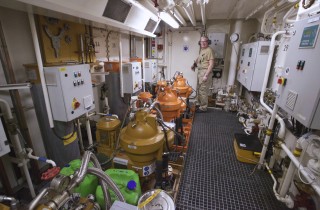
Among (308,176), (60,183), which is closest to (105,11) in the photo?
(60,183)

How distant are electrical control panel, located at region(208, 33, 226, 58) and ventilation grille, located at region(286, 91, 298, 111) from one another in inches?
156

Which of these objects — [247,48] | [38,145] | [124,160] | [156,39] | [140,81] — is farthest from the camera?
[156,39]

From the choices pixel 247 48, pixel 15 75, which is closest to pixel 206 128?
pixel 247 48

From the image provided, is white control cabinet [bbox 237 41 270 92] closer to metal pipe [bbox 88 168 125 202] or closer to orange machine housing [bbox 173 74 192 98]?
orange machine housing [bbox 173 74 192 98]

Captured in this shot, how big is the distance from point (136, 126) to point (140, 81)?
A: 2.10 m

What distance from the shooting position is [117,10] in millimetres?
2369

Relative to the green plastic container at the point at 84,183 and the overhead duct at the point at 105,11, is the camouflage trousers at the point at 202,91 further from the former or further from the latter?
the green plastic container at the point at 84,183

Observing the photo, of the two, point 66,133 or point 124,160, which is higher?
point 66,133

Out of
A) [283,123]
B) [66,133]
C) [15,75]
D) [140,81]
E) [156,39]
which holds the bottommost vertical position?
[66,133]

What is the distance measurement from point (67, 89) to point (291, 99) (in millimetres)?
2635

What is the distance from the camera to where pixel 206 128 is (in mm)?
4051

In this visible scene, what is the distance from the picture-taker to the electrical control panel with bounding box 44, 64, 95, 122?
1943mm

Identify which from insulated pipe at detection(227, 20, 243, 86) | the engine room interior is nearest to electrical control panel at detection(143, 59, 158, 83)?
the engine room interior

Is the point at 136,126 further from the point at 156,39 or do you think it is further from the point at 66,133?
the point at 156,39
